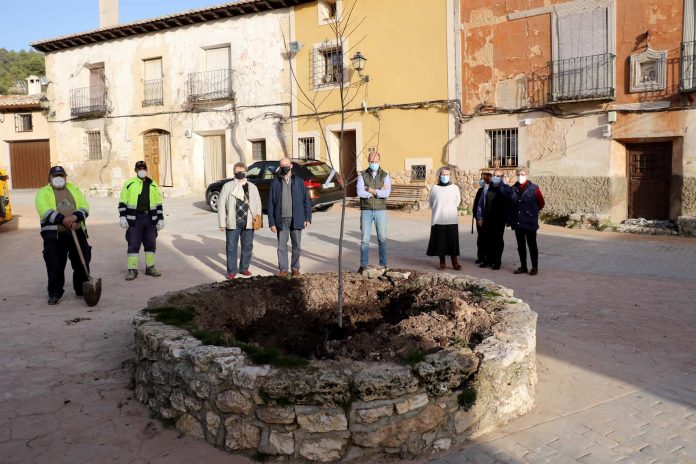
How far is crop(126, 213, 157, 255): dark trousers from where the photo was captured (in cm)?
812

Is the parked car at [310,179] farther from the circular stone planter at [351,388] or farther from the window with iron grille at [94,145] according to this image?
the window with iron grille at [94,145]

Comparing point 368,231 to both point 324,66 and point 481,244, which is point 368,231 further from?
point 324,66

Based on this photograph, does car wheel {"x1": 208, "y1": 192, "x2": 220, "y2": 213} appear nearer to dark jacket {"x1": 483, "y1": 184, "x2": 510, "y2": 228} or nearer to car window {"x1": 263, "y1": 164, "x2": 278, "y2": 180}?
car window {"x1": 263, "y1": 164, "x2": 278, "y2": 180}

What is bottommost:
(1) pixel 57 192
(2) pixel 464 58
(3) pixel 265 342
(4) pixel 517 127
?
(3) pixel 265 342

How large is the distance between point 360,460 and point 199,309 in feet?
7.13

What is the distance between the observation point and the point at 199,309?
16.4ft

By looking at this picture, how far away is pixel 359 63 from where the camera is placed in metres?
17.4

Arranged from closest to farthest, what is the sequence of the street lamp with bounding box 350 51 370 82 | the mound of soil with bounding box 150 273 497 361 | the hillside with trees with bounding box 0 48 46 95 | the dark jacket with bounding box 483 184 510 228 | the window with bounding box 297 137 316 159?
the mound of soil with bounding box 150 273 497 361, the dark jacket with bounding box 483 184 510 228, the street lamp with bounding box 350 51 370 82, the window with bounding box 297 137 316 159, the hillside with trees with bounding box 0 48 46 95

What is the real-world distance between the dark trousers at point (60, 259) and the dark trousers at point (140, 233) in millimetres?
1004

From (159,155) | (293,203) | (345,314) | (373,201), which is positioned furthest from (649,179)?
(159,155)

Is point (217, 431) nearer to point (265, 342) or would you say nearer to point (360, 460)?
point (360, 460)

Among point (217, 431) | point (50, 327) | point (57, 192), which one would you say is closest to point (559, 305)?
point (217, 431)

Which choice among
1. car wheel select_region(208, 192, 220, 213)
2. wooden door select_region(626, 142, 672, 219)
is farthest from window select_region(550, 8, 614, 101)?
car wheel select_region(208, 192, 220, 213)

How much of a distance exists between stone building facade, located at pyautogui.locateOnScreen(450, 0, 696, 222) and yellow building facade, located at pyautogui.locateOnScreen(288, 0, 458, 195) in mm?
695
